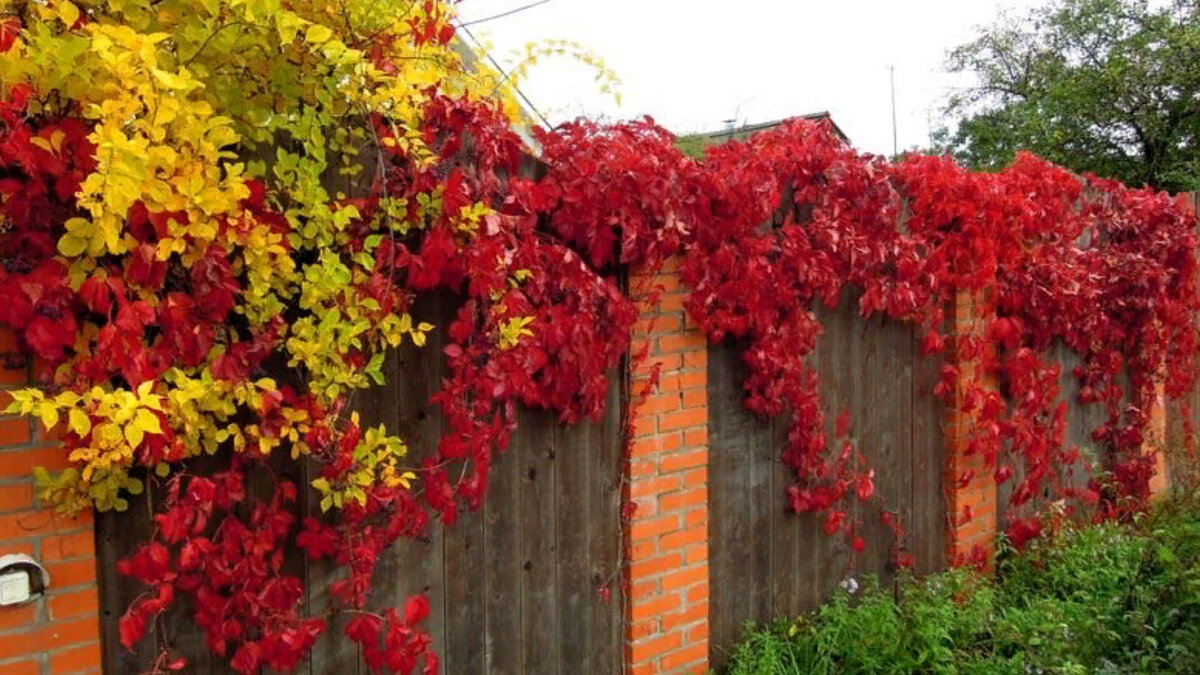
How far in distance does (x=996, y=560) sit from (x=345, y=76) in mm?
4485

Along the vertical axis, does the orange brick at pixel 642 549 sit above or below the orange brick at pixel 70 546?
below

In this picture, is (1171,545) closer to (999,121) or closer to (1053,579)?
(1053,579)

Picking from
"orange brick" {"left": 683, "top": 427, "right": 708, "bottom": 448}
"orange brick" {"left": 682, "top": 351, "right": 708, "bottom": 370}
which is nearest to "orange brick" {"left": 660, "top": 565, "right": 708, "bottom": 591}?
"orange brick" {"left": 683, "top": 427, "right": 708, "bottom": 448}

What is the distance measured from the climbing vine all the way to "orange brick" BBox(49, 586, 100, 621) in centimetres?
10

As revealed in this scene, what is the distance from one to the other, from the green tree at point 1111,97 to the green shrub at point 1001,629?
12.5m

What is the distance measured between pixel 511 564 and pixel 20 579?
4.84ft

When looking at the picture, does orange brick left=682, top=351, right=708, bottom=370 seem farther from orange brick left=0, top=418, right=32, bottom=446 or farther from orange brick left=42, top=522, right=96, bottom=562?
orange brick left=0, top=418, right=32, bottom=446

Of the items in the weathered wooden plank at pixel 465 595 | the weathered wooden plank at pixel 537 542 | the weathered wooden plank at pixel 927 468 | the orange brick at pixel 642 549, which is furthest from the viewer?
the weathered wooden plank at pixel 927 468

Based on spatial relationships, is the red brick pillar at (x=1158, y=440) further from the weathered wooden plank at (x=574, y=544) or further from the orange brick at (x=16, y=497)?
the orange brick at (x=16, y=497)

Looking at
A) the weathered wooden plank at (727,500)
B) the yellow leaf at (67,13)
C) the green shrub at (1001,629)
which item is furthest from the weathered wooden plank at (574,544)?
the yellow leaf at (67,13)

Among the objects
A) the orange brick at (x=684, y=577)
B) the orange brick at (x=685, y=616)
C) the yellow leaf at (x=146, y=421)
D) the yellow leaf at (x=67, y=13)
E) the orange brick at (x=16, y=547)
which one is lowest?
the orange brick at (x=685, y=616)

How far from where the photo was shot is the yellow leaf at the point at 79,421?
6.32 feet

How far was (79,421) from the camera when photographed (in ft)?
6.33

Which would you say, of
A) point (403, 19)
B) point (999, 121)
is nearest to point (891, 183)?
point (403, 19)
